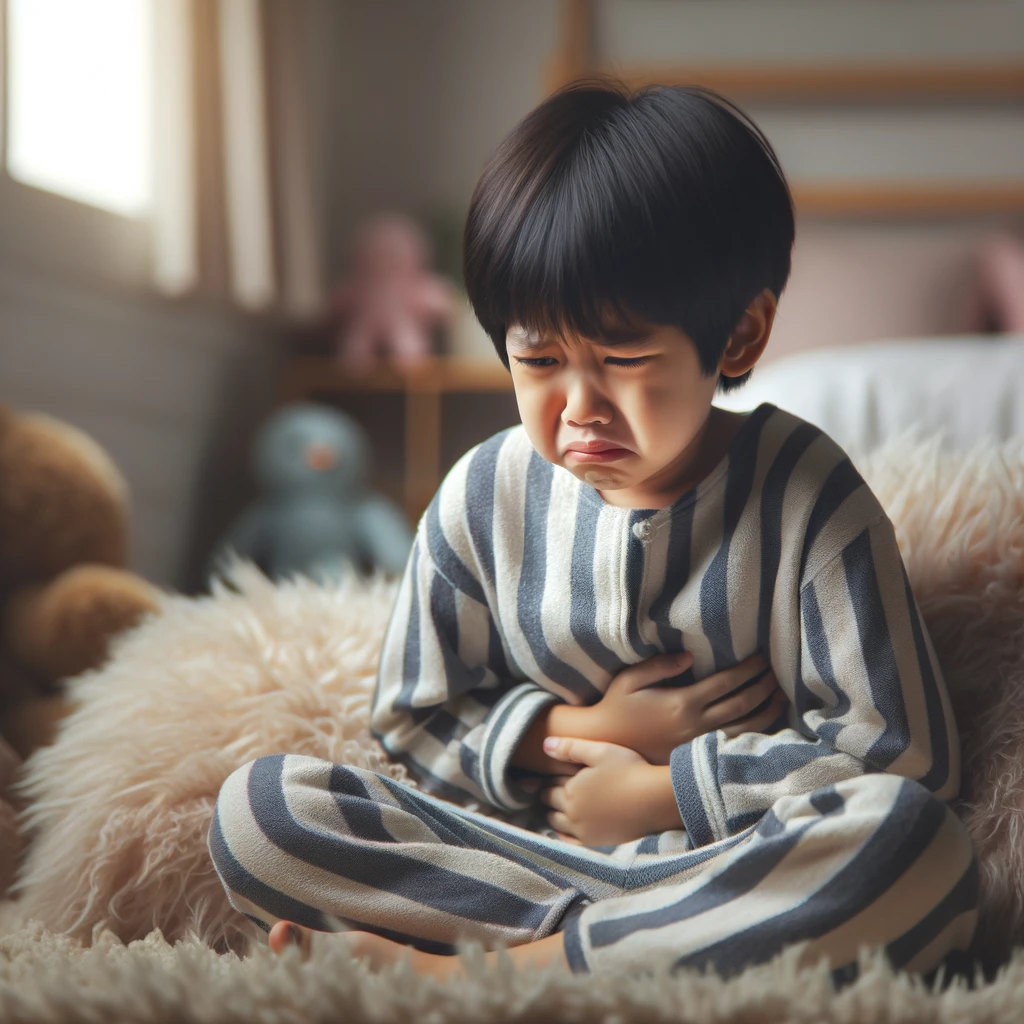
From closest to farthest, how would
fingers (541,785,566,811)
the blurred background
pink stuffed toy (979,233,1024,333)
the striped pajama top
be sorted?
the striped pajama top, fingers (541,785,566,811), the blurred background, pink stuffed toy (979,233,1024,333)

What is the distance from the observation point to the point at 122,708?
89 centimetres

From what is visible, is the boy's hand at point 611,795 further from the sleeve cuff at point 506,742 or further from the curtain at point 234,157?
the curtain at point 234,157

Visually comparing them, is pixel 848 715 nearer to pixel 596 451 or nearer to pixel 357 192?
pixel 596 451

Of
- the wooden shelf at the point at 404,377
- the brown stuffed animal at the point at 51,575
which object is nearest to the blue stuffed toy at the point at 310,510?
the wooden shelf at the point at 404,377

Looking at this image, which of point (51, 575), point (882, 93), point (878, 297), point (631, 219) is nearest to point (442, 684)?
point (631, 219)

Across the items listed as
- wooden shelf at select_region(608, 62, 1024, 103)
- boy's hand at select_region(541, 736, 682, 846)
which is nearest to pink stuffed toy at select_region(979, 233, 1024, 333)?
wooden shelf at select_region(608, 62, 1024, 103)

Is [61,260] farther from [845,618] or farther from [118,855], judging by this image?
[845,618]

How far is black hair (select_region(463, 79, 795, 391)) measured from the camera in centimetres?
64

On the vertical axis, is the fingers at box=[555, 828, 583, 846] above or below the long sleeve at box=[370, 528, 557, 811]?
below

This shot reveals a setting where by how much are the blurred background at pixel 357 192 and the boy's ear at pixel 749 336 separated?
1000mm

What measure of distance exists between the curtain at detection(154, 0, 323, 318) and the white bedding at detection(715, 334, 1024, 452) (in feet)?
3.50

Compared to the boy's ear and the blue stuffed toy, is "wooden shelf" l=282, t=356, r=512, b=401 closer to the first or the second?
the blue stuffed toy

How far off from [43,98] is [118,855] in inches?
58.3

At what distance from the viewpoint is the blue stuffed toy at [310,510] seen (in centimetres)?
221
